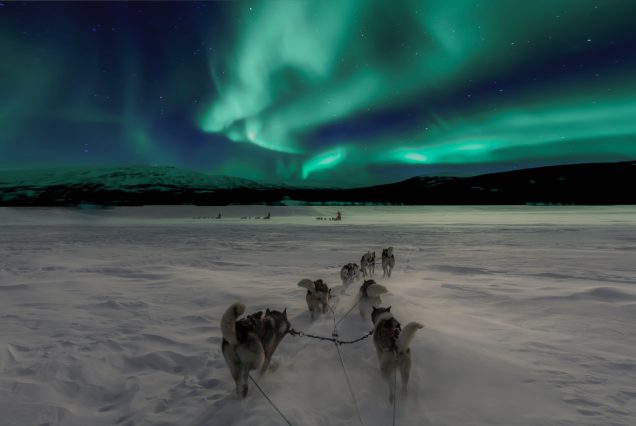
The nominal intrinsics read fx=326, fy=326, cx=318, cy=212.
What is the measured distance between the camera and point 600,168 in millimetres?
110250

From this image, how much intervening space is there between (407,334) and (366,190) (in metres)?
125

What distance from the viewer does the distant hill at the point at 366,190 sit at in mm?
91875

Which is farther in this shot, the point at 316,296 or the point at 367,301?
the point at 316,296

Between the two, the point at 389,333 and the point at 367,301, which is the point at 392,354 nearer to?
the point at 389,333

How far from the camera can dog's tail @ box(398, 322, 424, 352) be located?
241 centimetres

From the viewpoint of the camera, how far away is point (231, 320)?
241 cm

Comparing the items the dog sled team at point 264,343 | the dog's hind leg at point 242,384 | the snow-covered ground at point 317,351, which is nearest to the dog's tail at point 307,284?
the snow-covered ground at point 317,351

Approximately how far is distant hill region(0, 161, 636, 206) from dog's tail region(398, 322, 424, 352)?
262 ft

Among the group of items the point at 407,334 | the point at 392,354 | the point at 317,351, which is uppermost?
the point at 407,334

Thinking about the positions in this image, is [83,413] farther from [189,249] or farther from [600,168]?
[600,168]

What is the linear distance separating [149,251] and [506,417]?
44.5ft

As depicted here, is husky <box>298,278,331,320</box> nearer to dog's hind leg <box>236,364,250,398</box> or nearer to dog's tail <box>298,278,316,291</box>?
dog's tail <box>298,278,316,291</box>

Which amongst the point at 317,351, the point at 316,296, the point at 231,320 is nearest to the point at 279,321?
the point at 317,351

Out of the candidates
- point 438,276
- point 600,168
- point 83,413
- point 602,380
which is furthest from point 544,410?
point 600,168
